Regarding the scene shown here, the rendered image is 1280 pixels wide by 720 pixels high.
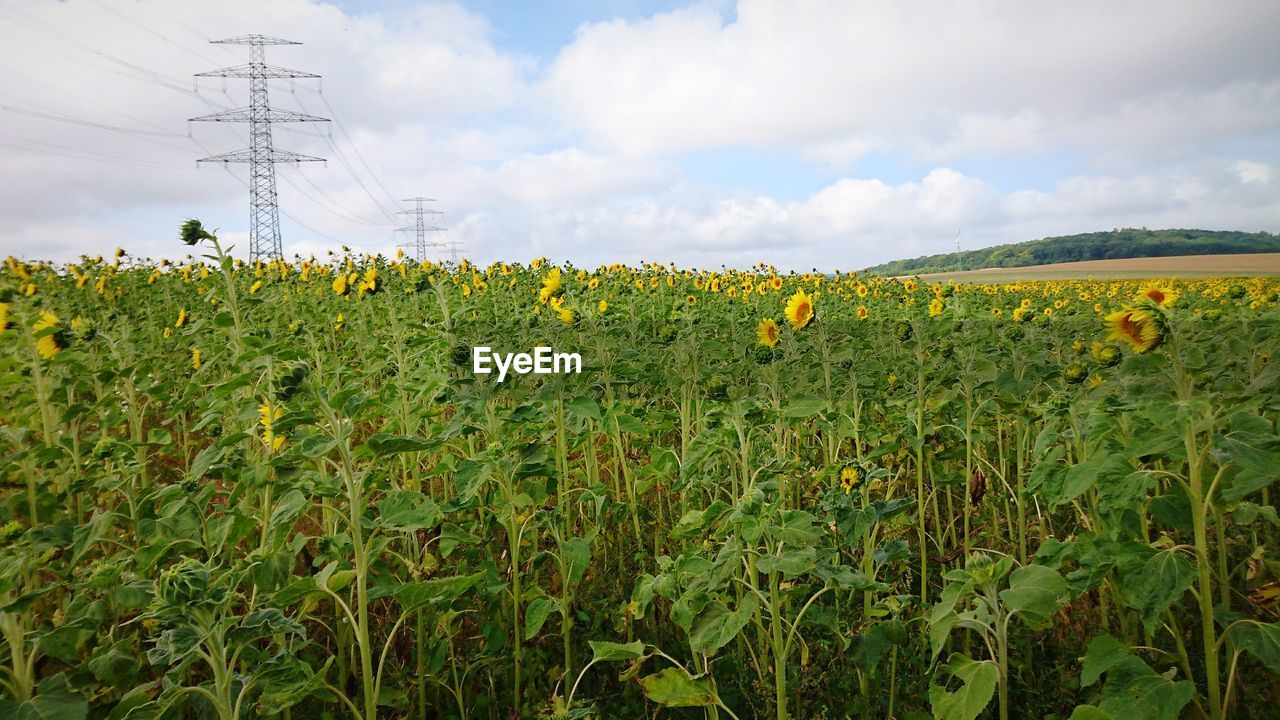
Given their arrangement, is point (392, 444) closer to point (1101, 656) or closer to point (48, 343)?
point (1101, 656)

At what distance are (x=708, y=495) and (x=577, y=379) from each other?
0.94 meters

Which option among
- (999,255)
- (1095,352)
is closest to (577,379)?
(1095,352)

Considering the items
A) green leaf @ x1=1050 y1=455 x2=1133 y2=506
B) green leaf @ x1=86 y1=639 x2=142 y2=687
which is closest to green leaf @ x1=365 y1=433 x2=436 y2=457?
green leaf @ x1=86 y1=639 x2=142 y2=687

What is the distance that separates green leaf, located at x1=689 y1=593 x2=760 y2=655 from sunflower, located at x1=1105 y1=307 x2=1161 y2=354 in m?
1.31

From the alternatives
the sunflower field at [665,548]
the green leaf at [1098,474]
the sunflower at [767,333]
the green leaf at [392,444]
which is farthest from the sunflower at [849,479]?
the green leaf at [392,444]

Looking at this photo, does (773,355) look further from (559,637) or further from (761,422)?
(559,637)

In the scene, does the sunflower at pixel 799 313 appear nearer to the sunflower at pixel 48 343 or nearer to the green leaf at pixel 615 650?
the green leaf at pixel 615 650

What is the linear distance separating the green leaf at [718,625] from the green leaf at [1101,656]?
0.89 m

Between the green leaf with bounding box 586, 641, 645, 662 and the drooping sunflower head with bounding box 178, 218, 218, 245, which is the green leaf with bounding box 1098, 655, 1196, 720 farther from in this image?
the drooping sunflower head with bounding box 178, 218, 218, 245

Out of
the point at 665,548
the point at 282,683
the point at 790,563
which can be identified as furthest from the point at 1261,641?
the point at 282,683

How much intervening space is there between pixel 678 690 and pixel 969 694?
74cm

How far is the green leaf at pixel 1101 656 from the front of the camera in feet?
5.90

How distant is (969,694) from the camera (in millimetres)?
1650

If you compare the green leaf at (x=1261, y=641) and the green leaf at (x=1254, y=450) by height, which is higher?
the green leaf at (x=1254, y=450)
